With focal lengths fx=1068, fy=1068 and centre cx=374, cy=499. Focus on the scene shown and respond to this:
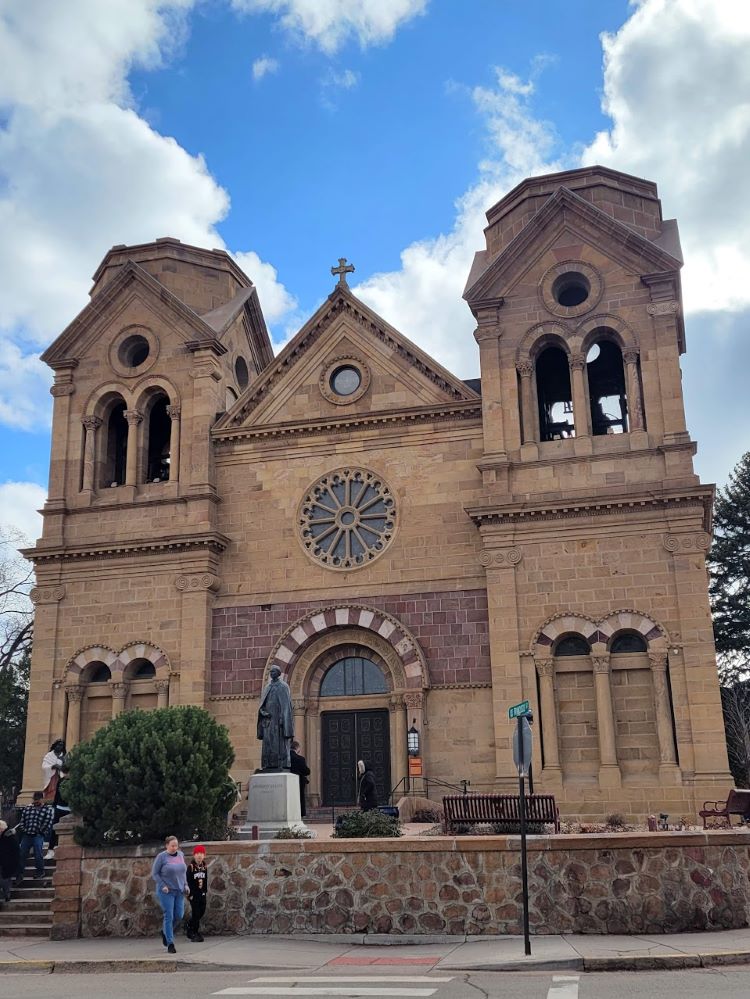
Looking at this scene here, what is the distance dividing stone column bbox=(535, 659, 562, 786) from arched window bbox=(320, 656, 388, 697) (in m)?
4.60

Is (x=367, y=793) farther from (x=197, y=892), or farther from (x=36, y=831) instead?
(x=197, y=892)

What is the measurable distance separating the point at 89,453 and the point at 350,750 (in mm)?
12281

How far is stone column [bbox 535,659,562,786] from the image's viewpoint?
26.1 m

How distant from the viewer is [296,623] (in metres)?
29.3

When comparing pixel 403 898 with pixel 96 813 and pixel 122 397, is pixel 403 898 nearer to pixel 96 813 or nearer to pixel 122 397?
pixel 96 813

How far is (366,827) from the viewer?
18.4 m

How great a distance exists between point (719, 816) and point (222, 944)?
12175 millimetres

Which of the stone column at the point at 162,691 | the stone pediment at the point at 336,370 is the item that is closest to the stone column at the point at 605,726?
the stone pediment at the point at 336,370

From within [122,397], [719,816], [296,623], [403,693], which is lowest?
[719,816]

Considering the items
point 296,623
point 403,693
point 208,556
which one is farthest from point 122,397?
point 403,693

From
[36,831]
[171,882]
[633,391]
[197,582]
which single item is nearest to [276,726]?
[171,882]

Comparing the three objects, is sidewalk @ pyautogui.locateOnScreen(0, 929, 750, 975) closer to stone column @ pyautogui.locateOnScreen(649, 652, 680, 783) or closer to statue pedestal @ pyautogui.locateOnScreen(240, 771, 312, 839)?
statue pedestal @ pyautogui.locateOnScreen(240, 771, 312, 839)

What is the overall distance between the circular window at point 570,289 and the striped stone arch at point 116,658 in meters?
15.1

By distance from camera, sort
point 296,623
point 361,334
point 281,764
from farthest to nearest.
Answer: point 361,334 → point 296,623 → point 281,764
